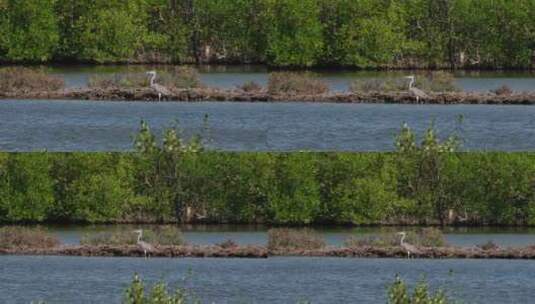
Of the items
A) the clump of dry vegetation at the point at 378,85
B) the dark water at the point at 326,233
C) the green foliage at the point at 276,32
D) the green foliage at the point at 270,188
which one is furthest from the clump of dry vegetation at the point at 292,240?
the green foliage at the point at 276,32

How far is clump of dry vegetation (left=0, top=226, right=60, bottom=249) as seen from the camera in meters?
47.5

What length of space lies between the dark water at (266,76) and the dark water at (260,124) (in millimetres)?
1372

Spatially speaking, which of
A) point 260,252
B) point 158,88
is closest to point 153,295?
point 158,88

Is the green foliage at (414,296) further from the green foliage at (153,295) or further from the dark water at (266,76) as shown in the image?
the dark water at (266,76)

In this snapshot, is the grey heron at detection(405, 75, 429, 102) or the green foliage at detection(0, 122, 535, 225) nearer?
the grey heron at detection(405, 75, 429, 102)

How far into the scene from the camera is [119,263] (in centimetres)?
4681

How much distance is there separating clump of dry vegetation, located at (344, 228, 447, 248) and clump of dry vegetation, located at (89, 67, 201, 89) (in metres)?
3.48

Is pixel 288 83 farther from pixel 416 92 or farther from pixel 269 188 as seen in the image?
pixel 269 188

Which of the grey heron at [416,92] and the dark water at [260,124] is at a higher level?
the grey heron at [416,92]

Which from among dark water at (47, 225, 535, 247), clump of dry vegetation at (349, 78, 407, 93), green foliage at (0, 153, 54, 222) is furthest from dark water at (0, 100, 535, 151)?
green foliage at (0, 153, 54, 222)

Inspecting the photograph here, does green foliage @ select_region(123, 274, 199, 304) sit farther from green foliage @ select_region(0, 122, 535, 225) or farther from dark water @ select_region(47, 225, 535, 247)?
green foliage @ select_region(0, 122, 535, 225)

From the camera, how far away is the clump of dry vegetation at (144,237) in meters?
46.6

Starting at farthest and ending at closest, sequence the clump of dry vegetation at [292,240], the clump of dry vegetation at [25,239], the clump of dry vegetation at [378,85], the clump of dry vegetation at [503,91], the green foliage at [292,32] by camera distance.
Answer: the clump of dry vegetation at [503,91] → the green foliage at [292,32] → the clump of dry vegetation at [25,239] → the clump of dry vegetation at [378,85] → the clump of dry vegetation at [292,240]

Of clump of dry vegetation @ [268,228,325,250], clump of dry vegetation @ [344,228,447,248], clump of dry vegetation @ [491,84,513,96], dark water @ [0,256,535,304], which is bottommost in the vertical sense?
dark water @ [0,256,535,304]
